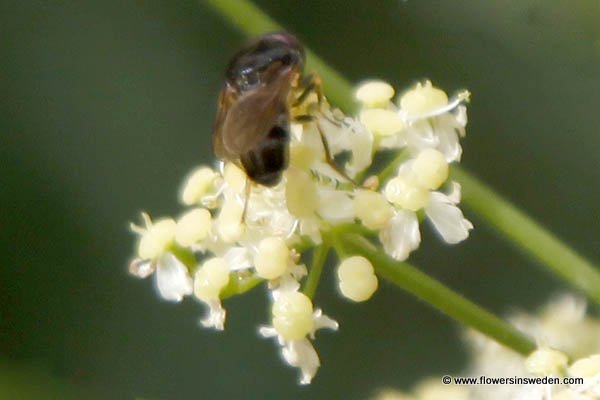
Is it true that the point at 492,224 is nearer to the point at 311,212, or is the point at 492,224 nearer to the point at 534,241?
the point at 534,241

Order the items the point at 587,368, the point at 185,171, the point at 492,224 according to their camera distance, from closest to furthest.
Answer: the point at 587,368 < the point at 492,224 < the point at 185,171

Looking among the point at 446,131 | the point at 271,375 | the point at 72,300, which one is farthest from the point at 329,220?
the point at 72,300

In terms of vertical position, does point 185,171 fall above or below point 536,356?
above

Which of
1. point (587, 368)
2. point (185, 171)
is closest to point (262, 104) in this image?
point (587, 368)

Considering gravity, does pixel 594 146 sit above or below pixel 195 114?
below

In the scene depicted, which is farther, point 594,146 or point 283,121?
point 594,146

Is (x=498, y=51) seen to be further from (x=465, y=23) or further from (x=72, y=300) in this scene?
(x=72, y=300)
